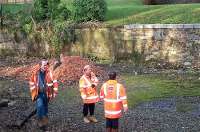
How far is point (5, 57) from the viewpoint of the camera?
2608 centimetres

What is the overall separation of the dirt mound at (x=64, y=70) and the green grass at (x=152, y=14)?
376 centimetres

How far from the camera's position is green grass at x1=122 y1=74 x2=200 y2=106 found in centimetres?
1698

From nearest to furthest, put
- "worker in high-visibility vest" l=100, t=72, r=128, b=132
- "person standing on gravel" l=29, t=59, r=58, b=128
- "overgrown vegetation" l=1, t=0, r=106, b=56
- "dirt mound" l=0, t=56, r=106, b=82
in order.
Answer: "worker in high-visibility vest" l=100, t=72, r=128, b=132 → "person standing on gravel" l=29, t=59, r=58, b=128 → "dirt mound" l=0, t=56, r=106, b=82 → "overgrown vegetation" l=1, t=0, r=106, b=56

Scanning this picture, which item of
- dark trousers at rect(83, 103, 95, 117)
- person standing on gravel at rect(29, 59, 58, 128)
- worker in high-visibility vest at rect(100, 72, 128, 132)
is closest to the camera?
worker in high-visibility vest at rect(100, 72, 128, 132)

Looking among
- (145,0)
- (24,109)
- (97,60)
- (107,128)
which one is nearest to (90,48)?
(97,60)

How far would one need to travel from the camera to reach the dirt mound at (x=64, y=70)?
19.8 meters

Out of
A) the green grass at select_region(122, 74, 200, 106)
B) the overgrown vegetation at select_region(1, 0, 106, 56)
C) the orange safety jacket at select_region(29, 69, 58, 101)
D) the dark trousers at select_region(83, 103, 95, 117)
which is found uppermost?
the overgrown vegetation at select_region(1, 0, 106, 56)

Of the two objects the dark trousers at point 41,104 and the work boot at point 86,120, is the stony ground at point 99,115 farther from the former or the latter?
the dark trousers at point 41,104

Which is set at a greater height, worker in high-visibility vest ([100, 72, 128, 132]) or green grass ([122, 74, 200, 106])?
worker in high-visibility vest ([100, 72, 128, 132])

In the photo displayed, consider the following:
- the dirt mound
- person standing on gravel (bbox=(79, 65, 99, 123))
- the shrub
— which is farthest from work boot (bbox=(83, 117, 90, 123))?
the shrub

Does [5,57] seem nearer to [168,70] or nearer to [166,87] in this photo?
[168,70]

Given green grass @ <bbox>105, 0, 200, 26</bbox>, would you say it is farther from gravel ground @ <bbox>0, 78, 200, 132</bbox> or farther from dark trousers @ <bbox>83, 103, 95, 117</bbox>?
dark trousers @ <bbox>83, 103, 95, 117</bbox>

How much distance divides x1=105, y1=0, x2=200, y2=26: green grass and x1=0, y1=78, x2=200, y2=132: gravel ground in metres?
7.65

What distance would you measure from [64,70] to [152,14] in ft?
22.1
